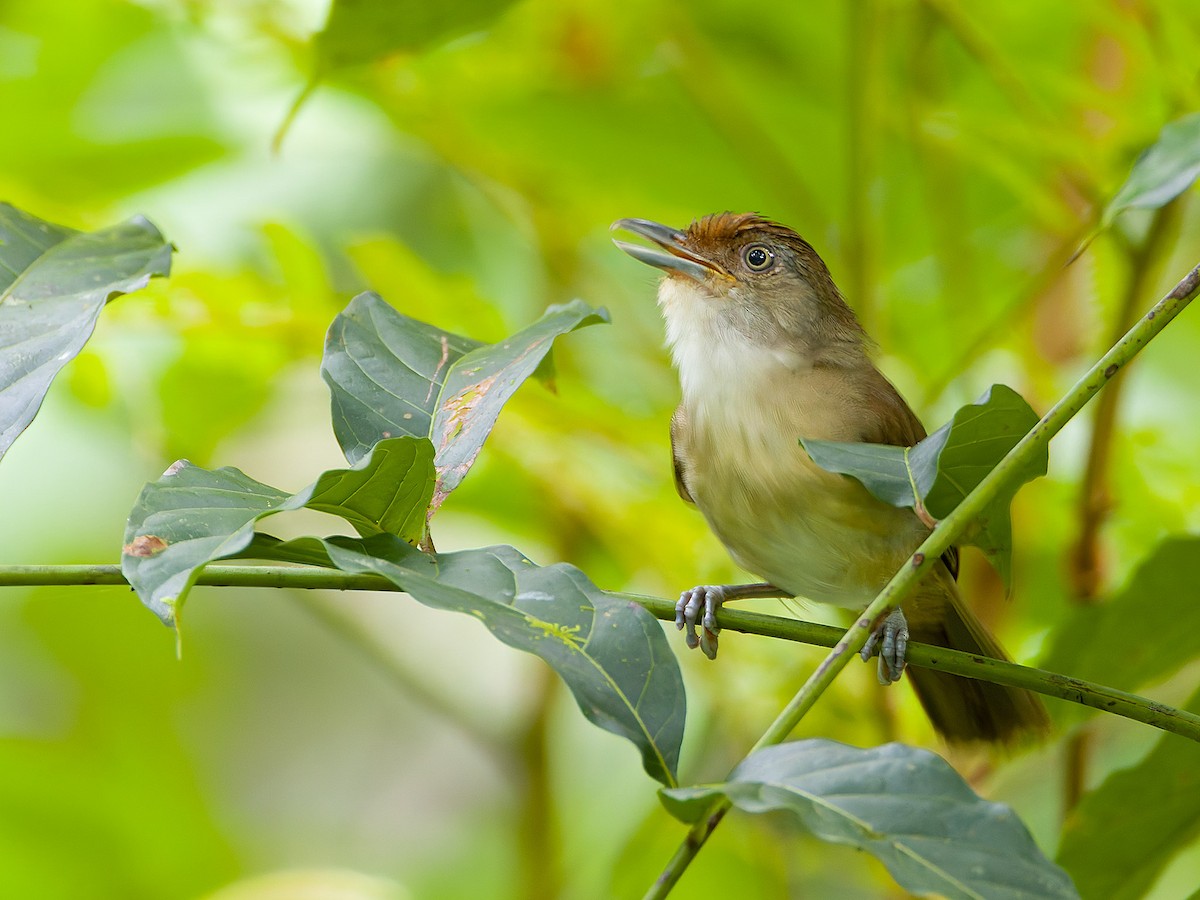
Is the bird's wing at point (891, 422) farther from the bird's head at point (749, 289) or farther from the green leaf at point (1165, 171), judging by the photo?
the green leaf at point (1165, 171)

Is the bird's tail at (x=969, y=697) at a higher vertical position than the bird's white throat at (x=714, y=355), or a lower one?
lower

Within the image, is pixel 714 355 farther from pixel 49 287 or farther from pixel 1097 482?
pixel 49 287

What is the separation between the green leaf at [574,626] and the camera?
1.25 meters

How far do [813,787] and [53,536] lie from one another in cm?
344

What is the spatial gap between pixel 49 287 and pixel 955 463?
1.14 meters

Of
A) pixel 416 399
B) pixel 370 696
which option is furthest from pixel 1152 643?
pixel 370 696

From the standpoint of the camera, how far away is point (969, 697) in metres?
2.52

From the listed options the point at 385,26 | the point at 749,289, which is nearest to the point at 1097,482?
the point at 749,289

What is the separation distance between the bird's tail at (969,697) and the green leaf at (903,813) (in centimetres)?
120

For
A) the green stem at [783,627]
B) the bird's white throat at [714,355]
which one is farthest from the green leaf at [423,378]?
the bird's white throat at [714,355]

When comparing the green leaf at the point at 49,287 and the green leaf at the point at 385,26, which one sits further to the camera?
the green leaf at the point at 385,26

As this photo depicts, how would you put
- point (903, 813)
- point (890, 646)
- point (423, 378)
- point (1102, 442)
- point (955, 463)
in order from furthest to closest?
point (1102, 442)
point (890, 646)
point (423, 378)
point (955, 463)
point (903, 813)

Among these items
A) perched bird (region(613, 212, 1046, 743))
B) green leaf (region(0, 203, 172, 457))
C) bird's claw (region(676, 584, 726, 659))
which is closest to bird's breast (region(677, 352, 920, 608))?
perched bird (region(613, 212, 1046, 743))

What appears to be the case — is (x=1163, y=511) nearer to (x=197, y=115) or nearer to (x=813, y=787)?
(x=813, y=787)
